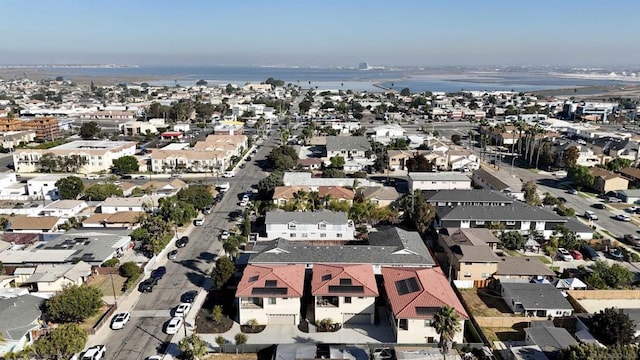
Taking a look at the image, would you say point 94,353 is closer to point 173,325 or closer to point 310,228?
point 173,325

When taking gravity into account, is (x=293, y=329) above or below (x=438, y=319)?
below

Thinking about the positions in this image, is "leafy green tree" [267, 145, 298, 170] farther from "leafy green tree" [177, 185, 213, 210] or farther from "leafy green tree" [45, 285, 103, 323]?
"leafy green tree" [45, 285, 103, 323]

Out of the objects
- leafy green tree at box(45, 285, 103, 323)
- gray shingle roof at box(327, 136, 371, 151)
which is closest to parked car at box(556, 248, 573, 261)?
leafy green tree at box(45, 285, 103, 323)

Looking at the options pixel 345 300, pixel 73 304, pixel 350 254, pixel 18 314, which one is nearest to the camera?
pixel 18 314

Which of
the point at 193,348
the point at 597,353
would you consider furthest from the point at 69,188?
the point at 597,353

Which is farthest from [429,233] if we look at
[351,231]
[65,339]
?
[65,339]

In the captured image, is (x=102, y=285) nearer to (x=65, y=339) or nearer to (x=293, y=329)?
(x=65, y=339)

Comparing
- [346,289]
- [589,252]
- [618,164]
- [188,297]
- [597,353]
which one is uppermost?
[618,164]
